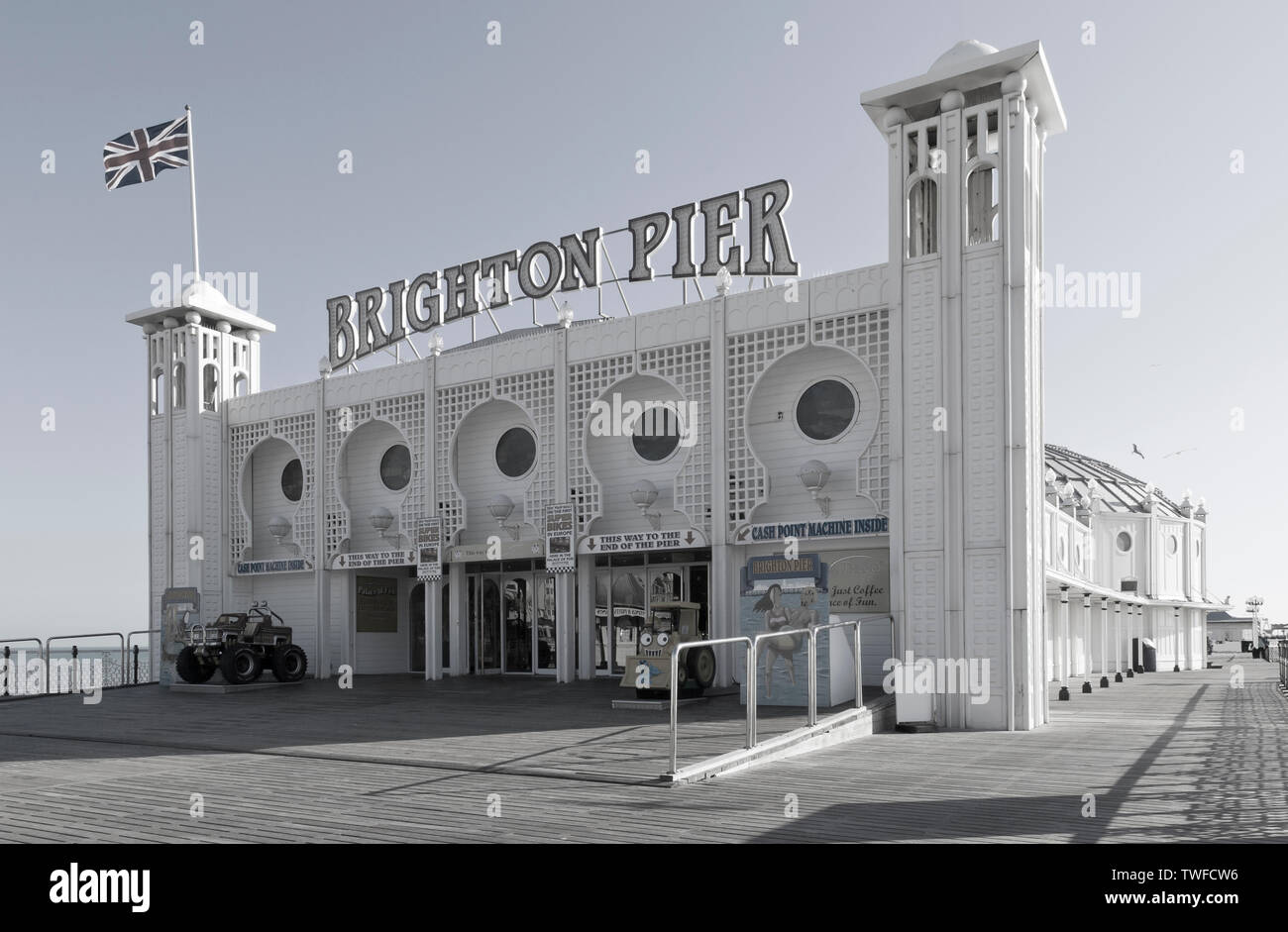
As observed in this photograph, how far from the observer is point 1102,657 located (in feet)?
97.8

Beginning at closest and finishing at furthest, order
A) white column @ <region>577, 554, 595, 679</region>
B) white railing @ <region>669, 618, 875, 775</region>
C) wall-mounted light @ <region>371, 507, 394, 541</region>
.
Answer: white railing @ <region>669, 618, 875, 775</region>
white column @ <region>577, 554, 595, 679</region>
wall-mounted light @ <region>371, 507, 394, 541</region>

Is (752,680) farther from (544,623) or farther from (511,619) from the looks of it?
(511,619)

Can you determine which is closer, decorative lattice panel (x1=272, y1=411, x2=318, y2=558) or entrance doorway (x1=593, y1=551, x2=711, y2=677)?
entrance doorway (x1=593, y1=551, x2=711, y2=677)

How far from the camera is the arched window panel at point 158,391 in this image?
86.5 feet

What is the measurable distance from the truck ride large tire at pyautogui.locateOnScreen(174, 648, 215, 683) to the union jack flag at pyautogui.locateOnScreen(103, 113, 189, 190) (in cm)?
1111

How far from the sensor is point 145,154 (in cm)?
2483

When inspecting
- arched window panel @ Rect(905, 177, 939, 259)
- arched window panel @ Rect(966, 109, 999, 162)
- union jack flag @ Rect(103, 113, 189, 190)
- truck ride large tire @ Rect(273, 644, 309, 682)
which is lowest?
truck ride large tire @ Rect(273, 644, 309, 682)

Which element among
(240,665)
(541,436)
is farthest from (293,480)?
(541,436)

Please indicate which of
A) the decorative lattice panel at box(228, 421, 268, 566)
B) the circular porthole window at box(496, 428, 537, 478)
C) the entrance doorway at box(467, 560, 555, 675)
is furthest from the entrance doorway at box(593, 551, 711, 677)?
the decorative lattice panel at box(228, 421, 268, 566)

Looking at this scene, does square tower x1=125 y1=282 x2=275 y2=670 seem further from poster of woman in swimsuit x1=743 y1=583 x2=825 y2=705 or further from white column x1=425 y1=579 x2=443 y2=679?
poster of woman in swimsuit x1=743 y1=583 x2=825 y2=705

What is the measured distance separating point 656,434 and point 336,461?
8.06m

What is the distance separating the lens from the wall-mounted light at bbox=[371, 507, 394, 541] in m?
23.0

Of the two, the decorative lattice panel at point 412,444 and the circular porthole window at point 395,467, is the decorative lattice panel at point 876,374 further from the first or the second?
the circular porthole window at point 395,467
